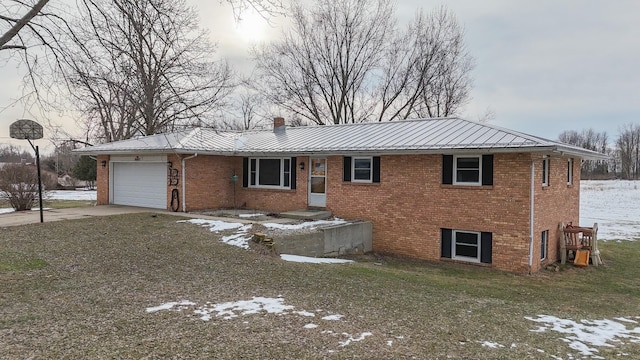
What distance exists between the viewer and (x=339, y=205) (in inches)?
609

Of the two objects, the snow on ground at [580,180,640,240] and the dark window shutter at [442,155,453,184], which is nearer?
the dark window shutter at [442,155,453,184]

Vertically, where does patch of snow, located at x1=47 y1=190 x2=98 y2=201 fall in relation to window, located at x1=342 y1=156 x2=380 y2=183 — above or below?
below

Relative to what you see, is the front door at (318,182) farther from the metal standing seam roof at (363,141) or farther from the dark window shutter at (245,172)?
the dark window shutter at (245,172)

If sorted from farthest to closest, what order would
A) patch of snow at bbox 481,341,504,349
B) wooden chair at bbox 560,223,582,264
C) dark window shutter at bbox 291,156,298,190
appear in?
dark window shutter at bbox 291,156,298,190, wooden chair at bbox 560,223,582,264, patch of snow at bbox 481,341,504,349

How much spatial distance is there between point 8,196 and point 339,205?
14761 millimetres

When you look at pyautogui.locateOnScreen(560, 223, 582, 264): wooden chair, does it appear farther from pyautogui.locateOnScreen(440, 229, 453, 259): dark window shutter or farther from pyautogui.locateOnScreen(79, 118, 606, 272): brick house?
pyautogui.locateOnScreen(440, 229, 453, 259): dark window shutter

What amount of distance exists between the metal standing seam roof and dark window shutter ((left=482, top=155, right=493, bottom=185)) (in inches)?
21.6

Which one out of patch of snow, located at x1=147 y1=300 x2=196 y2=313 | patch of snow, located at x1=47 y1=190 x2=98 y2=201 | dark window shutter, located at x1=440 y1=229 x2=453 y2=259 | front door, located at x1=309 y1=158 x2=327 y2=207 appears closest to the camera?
patch of snow, located at x1=147 y1=300 x2=196 y2=313

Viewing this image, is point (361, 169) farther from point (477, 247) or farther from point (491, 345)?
point (491, 345)

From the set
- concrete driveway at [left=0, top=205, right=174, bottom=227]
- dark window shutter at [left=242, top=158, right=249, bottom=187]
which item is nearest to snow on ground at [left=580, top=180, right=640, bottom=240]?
dark window shutter at [left=242, top=158, right=249, bottom=187]

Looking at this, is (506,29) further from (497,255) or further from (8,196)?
(8,196)

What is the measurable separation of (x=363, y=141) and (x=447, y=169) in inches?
131

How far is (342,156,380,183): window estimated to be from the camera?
14641 millimetres

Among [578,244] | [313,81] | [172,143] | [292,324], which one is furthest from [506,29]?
[313,81]
